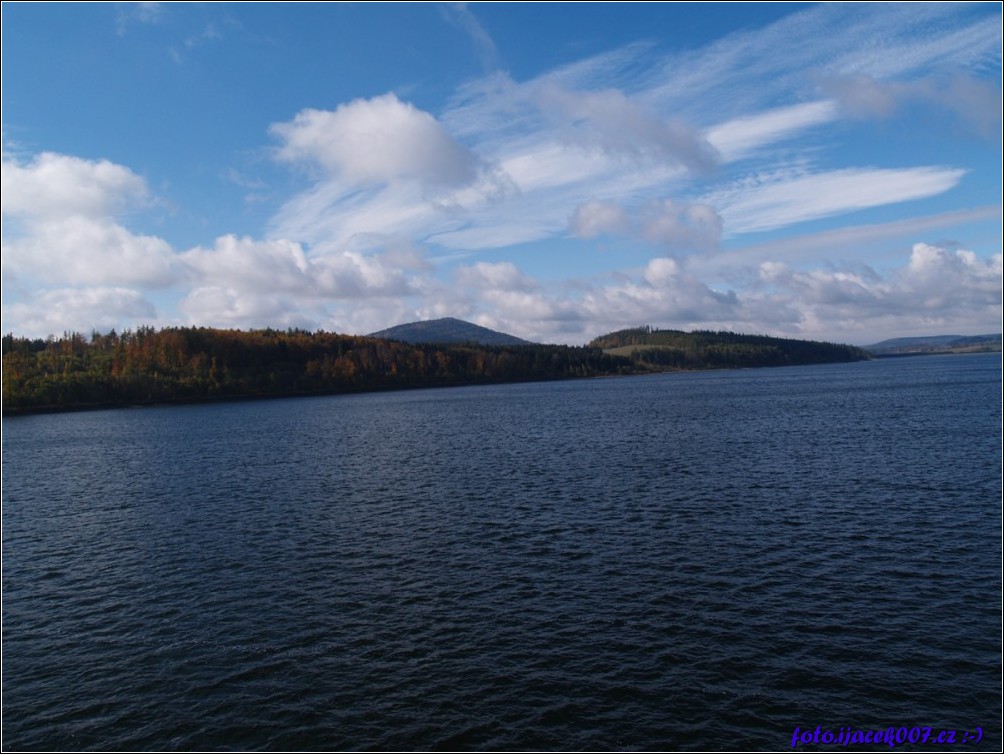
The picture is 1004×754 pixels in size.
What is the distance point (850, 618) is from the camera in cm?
2555

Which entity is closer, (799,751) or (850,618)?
(799,751)

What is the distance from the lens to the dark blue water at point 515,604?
20219 mm

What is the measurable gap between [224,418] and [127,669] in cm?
12845

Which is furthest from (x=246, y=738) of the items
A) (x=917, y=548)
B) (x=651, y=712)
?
(x=917, y=548)

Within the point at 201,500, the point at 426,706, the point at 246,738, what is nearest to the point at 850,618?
the point at 426,706

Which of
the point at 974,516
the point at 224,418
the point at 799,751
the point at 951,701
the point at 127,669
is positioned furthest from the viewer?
the point at 224,418

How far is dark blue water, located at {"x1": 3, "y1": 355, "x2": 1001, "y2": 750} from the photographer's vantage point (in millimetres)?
20219

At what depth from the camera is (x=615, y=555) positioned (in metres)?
34.2

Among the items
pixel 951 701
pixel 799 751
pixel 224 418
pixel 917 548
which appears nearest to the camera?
pixel 799 751

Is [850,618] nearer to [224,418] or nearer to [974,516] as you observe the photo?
[974,516]

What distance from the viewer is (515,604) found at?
93.5ft

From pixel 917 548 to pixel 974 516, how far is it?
898cm

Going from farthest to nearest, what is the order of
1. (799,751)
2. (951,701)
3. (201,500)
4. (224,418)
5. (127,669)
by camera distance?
1. (224,418)
2. (201,500)
3. (127,669)
4. (951,701)
5. (799,751)

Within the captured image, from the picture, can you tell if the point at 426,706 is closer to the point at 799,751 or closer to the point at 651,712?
the point at 651,712
